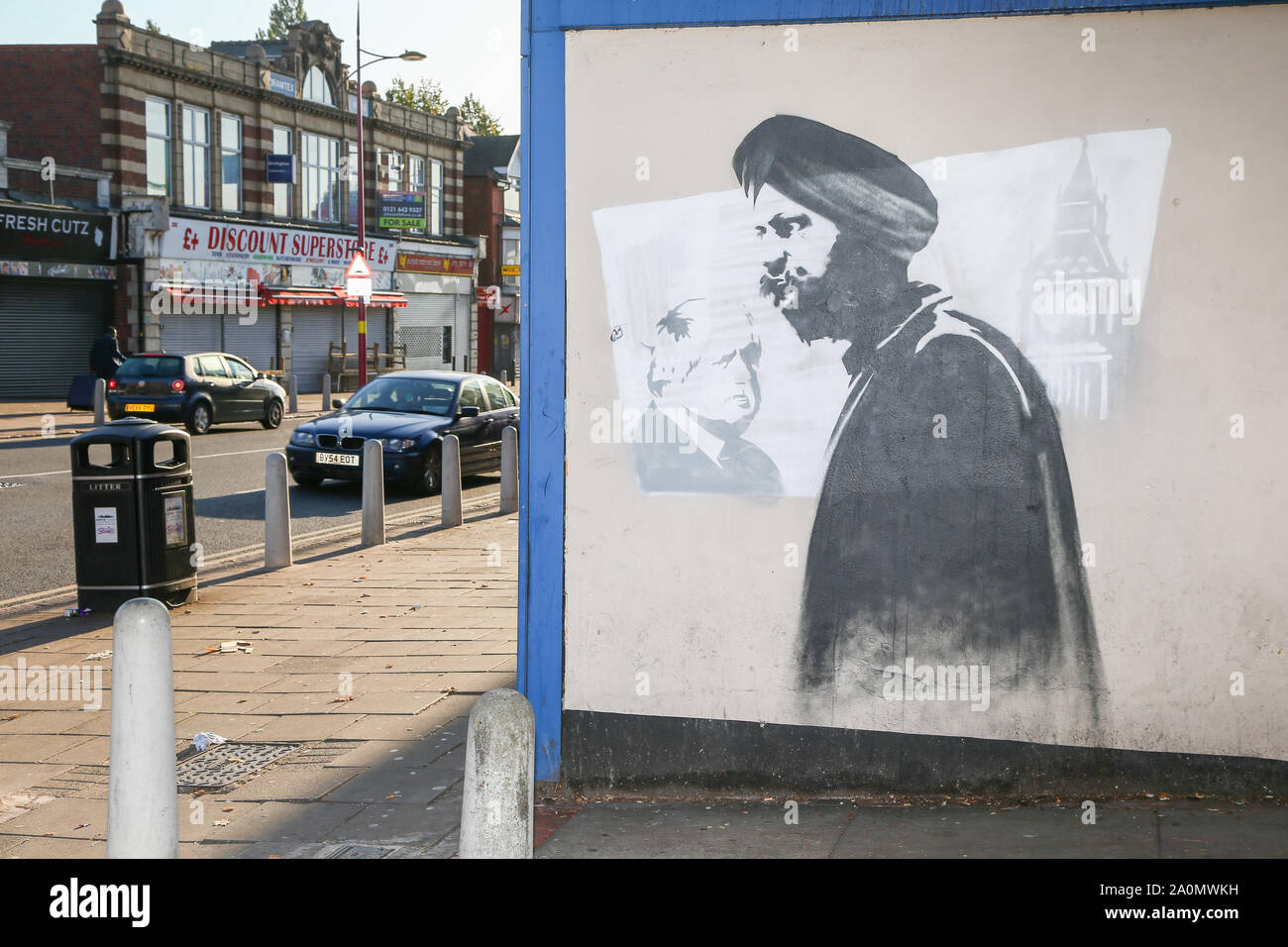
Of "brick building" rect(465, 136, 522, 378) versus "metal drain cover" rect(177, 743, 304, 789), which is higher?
"brick building" rect(465, 136, 522, 378)

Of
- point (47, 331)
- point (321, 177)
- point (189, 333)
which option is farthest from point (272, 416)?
point (321, 177)

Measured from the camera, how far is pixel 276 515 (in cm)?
1105

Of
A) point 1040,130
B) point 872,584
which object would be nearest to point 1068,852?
point 872,584

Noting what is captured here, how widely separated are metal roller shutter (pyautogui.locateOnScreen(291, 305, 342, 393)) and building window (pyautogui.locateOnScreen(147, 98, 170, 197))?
21.6 feet

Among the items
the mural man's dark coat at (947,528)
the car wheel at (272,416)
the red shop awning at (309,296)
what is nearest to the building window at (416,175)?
the red shop awning at (309,296)

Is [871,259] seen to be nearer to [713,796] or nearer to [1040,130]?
[1040,130]

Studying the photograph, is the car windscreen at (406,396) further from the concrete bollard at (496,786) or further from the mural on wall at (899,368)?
the concrete bollard at (496,786)

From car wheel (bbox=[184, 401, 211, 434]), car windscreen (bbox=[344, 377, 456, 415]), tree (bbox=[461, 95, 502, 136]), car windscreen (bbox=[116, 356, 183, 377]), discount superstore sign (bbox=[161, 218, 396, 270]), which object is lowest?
car wheel (bbox=[184, 401, 211, 434])

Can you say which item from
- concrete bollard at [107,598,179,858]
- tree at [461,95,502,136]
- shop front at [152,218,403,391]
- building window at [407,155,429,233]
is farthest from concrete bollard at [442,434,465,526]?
tree at [461,95,502,136]

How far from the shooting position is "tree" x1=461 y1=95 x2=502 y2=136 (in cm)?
9088

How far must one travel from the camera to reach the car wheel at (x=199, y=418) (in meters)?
24.5

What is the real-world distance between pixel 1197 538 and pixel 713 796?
2.13 m

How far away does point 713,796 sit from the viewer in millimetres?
5160

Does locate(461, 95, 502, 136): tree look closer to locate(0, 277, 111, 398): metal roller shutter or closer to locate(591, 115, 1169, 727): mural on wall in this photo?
locate(0, 277, 111, 398): metal roller shutter
